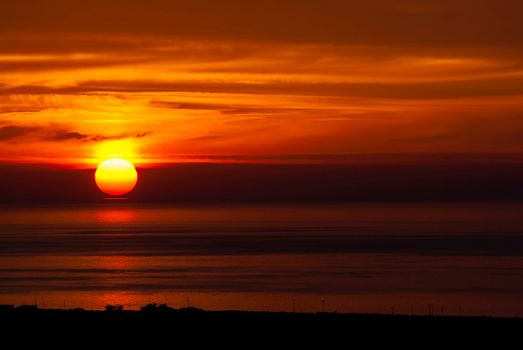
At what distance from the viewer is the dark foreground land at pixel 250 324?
92.4 feet

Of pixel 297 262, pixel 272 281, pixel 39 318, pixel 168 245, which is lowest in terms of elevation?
pixel 39 318

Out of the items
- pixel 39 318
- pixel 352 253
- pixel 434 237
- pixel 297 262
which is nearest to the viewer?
pixel 39 318

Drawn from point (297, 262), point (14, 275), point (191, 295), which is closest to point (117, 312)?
point (191, 295)

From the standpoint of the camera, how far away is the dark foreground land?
2817 cm

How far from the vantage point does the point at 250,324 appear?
2994 centimetres

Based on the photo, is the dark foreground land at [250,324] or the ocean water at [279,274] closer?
the dark foreground land at [250,324]

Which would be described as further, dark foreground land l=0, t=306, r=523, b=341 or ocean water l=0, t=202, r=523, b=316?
ocean water l=0, t=202, r=523, b=316

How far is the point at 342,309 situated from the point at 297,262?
119ft

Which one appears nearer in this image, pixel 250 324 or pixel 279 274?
pixel 250 324

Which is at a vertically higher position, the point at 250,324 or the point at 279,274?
the point at 279,274

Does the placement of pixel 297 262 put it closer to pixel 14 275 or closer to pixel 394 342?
pixel 14 275

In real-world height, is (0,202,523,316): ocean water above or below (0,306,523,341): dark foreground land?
above

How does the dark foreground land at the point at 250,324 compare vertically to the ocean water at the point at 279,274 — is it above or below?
below

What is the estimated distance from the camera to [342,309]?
2020 inches
